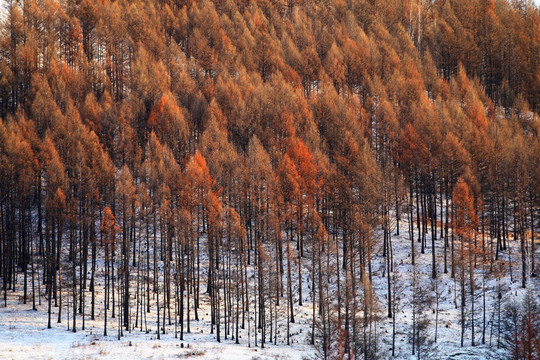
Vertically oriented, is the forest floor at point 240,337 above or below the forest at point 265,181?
below

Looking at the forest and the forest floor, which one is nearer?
the forest floor

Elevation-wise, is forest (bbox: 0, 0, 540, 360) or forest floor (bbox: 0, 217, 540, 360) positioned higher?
forest (bbox: 0, 0, 540, 360)

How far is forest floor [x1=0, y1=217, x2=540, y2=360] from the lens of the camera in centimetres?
4025

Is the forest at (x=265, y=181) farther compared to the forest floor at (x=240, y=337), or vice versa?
the forest at (x=265, y=181)

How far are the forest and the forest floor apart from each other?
453 millimetres

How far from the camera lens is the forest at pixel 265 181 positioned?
1889 inches

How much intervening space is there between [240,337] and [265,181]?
21.3m

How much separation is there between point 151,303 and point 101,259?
10.3 meters

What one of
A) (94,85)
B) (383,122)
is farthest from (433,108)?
(94,85)

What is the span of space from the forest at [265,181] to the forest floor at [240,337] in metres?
0.45

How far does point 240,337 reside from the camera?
46.4 metres

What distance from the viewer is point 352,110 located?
7481 centimetres

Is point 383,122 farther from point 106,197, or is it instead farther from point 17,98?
point 17,98

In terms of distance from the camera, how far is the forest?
4797 centimetres
